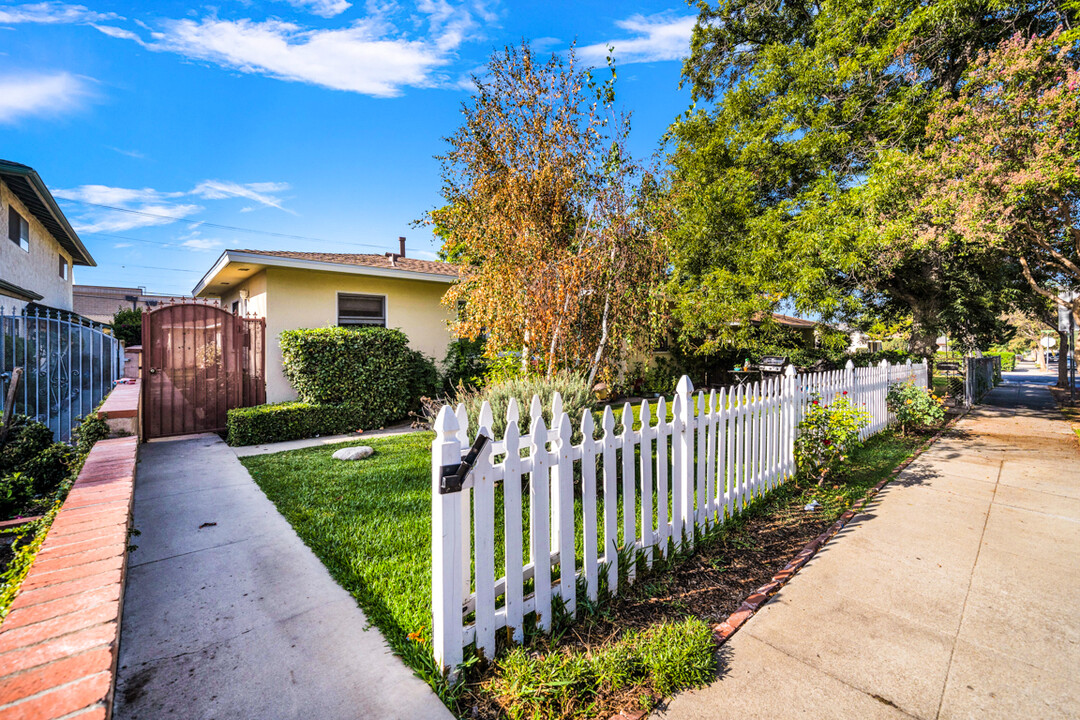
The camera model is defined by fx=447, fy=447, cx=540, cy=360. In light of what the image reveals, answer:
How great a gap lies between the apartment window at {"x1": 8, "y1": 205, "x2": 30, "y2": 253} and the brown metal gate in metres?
5.04

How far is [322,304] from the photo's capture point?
352 inches

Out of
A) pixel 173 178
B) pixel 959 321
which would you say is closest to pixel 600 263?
pixel 959 321

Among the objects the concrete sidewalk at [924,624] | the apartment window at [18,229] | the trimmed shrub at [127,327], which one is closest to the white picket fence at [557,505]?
the concrete sidewalk at [924,624]

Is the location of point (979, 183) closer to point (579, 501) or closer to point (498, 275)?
point (498, 275)

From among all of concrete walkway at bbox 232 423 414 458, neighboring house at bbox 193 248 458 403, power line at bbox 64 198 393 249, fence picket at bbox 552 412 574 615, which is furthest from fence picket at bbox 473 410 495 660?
power line at bbox 64 198 393 249

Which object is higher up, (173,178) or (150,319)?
(173,178)

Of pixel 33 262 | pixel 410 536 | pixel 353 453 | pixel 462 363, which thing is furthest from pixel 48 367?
pixel 33 262

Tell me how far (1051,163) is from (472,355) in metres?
9.96

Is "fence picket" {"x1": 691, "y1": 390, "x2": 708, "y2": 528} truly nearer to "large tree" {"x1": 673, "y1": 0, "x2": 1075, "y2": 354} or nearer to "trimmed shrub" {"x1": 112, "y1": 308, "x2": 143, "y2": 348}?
"large tree" {"x1": 673, "y1": 0, "x2": 1075, "y2": 354}

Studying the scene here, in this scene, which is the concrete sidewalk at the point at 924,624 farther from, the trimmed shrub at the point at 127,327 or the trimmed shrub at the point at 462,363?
the trimmed shrub at the point at 127,327

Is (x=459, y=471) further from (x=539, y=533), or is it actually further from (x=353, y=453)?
(x=353, y=453)

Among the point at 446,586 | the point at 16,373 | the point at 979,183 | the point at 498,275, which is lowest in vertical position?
the point at 446,586

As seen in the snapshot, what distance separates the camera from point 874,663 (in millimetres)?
2154

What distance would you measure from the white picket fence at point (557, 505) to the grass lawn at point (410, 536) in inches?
5.8
